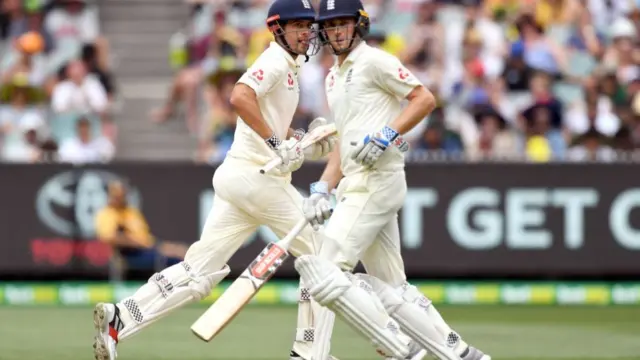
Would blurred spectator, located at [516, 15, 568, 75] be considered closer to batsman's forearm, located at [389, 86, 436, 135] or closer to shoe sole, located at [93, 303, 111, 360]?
batsman's forearm, located at [389, 86, 436, 135]

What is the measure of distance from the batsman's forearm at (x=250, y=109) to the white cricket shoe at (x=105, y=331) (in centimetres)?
105

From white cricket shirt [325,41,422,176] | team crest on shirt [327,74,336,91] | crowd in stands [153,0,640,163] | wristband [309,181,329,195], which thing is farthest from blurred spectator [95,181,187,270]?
wristband [309,181,329,195]

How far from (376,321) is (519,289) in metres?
5.77

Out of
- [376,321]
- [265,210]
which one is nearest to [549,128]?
[265,210]

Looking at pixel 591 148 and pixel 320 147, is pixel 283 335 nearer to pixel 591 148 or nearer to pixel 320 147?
pixel 320 147

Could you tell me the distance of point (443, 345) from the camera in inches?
258

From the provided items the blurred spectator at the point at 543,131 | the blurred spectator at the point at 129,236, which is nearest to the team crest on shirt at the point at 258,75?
the blurred spectator at the point at 129,236

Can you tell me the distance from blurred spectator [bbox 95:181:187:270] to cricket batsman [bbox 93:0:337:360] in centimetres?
447

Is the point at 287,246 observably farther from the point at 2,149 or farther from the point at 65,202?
the point at 2,149

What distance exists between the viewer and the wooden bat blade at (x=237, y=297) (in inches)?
246

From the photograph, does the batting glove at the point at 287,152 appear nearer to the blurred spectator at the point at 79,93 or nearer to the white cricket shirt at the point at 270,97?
the white cricket shirt at the point at 270,97

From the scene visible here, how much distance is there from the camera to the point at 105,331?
6910 mm

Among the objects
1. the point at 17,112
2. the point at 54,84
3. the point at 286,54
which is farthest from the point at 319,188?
the point at 54,84

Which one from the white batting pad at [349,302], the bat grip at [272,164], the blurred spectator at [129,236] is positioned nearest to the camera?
the white batting pad at [349,302]
